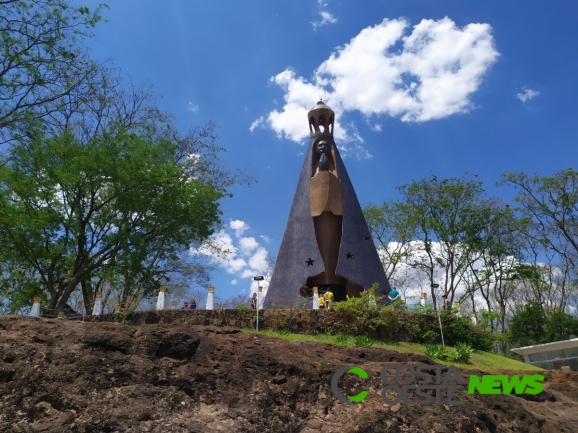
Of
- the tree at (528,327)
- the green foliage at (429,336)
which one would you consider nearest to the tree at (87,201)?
the green foliage at (429,336)

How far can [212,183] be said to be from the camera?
1916cm

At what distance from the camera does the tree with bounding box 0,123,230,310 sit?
13844mm

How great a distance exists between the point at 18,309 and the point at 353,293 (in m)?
11.2

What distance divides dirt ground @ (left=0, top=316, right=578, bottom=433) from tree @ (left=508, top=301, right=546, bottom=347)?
1744cm

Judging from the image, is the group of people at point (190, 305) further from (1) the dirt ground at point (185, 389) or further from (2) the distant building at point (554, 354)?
(2) the distant building at point (554, 354)

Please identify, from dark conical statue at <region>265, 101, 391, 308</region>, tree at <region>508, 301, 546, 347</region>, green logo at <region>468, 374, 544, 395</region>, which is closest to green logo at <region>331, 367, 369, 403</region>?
green logo at <region>468, 374, 544, 395</region>

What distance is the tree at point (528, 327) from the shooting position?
1953cm

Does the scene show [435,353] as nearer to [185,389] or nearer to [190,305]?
[185,389]

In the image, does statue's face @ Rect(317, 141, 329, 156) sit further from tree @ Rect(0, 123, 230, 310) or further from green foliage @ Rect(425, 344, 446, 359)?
green foliage @ Rect(425, 344, 446, 359)

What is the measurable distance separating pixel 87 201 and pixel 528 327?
62.1 ft

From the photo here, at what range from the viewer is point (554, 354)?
13875 mm

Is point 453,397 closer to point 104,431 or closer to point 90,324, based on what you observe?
point 104,431

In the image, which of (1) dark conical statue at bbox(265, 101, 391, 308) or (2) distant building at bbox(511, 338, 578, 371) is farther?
(1) dark conical statue at bbox(265, 101, 391, 308)

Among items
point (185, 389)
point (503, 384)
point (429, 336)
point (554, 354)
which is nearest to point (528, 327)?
point (554, 354)
